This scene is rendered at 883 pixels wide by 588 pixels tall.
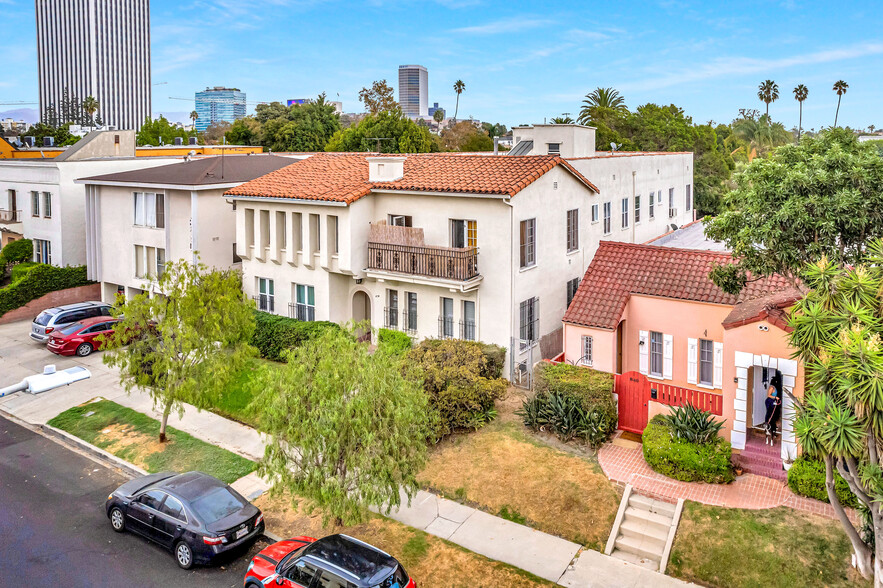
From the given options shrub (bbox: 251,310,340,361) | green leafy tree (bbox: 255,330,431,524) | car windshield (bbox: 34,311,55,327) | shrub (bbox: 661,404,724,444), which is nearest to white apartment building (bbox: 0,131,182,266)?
car windshield (bbox: 34,311,55,327)

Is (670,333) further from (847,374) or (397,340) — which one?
(847,374)

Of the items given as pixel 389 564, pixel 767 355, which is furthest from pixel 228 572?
pixel 767 355

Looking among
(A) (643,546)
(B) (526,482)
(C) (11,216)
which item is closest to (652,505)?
(A) (643,546)

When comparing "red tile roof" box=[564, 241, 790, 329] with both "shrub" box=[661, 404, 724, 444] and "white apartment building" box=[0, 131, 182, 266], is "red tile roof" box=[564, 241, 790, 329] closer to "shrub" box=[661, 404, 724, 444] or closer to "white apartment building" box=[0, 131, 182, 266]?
"shrub" box=[661, 404, 724, 444]

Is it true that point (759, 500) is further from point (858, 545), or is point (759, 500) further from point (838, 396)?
point (838, 396)

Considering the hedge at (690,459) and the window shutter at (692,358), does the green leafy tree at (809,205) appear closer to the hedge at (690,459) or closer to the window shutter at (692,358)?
the hedge at (690,459)

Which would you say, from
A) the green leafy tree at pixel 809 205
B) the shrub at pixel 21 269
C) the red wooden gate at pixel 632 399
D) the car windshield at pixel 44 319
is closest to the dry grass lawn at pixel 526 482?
the red wooden gate at pixel 632 399

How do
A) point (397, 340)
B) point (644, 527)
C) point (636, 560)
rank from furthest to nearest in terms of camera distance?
point (397, 340) < point (644, 527) < point (636, 560)
